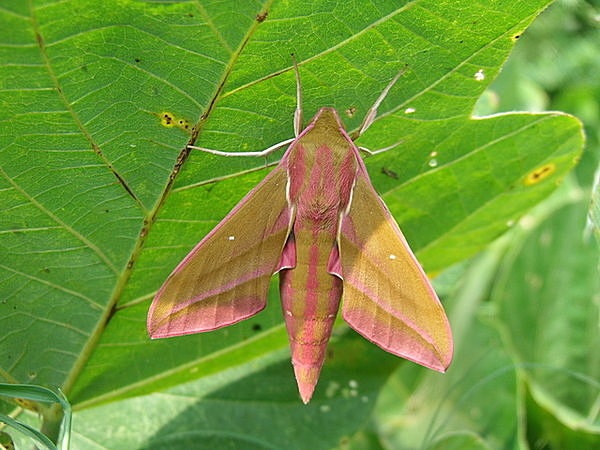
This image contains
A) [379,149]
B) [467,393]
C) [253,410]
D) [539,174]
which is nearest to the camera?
[379,149]

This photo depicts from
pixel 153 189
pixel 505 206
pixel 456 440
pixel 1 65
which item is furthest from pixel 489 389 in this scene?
pixel 1 65

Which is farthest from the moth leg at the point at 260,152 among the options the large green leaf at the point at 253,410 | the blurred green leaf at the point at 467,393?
the blurred green leaf at the point at 467,393

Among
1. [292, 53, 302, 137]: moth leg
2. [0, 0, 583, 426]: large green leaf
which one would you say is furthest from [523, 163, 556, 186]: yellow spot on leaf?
[292, 53, 302, 137]: moth leg

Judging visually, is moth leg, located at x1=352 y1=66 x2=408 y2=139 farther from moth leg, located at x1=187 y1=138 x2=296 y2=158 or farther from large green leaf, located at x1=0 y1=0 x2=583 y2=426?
moth leg, located at x1=187 y1=138 x2=296 y2=158

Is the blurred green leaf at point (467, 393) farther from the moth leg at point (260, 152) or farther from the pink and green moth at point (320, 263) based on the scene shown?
the moth leg at point (260, 152)

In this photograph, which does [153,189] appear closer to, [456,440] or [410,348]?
Answer: [410,348]

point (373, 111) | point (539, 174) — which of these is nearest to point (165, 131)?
point (373, 111)

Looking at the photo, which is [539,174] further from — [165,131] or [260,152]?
[165,131]
